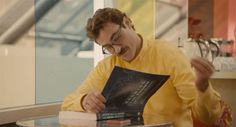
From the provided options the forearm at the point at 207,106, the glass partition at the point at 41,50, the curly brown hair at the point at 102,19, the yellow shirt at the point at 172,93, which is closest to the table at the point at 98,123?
the yellow shirt at the point at 172,93

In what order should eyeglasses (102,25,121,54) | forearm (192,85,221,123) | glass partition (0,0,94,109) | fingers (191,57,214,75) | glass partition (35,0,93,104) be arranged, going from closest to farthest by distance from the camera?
fingers (191,57,214,75)
forearm (192,85,221,123)
eyeglasses (102,25,121,54)
glass partition (0,0,94,109)
glass partition (35,0,93,104)

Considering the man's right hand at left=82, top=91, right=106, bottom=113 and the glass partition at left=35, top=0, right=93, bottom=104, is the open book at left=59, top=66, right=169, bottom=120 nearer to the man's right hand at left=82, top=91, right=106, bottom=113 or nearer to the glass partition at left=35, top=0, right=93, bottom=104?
the man's right hand at left=82, top=91, right=106, bottom=113

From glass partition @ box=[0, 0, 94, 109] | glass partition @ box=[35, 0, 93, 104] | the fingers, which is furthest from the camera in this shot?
glass partition @ box=[35, 0, 93, 104]

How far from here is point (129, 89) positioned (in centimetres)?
Answer: 144

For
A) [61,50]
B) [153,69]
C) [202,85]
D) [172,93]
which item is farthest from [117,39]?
[61,50]

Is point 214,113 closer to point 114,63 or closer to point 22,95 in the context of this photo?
point 114,63

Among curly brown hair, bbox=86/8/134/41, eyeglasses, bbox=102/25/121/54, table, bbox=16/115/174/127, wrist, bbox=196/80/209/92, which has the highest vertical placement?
curly brown hair, bbox=86/8/134/41

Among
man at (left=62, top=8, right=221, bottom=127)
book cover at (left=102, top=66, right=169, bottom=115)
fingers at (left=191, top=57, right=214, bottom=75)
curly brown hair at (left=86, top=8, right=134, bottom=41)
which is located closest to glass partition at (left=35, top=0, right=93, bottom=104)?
man at (left=62, top=8, right=221, bottom=127)

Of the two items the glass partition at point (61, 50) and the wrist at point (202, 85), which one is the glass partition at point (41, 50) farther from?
the wrist at point (202, 85)

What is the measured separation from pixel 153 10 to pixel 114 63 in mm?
1736

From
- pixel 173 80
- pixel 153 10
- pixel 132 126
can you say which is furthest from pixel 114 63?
pixel 153 10

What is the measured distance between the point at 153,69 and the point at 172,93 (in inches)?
5.3

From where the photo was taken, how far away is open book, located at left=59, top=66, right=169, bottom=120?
1403 millimetres

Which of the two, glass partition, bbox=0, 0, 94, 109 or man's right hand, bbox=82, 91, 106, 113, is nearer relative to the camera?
man's right hand, bbox=82, 91, 106, 113
